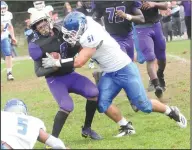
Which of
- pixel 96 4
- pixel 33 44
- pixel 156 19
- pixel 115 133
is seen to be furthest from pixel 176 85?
pixel 33 44

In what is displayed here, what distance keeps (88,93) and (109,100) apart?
240 millimetres

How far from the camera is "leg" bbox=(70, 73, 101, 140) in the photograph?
5594 millimetres

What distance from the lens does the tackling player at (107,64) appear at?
5.32 meters

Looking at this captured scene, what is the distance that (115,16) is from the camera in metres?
7.22

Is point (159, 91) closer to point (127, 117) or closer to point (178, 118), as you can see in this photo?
point (127, 117)

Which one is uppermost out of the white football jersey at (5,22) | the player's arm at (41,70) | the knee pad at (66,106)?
the player's arm at (41,70)

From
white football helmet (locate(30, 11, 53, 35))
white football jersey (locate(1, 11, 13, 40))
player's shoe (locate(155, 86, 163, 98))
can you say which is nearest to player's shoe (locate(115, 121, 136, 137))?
white football helmet (locate(30, 11, 53, 35))

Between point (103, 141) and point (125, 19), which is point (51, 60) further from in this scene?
point (125, 19)

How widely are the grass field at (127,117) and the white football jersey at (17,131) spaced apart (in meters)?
1.33

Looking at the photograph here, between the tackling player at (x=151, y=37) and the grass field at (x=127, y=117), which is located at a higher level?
the tackling player at (x=151, y=37)

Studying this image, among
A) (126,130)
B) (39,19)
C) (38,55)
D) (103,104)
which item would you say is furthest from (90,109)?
(39,19)

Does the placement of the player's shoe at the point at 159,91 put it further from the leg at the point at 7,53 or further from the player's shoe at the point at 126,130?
the leg at the point at 7,53

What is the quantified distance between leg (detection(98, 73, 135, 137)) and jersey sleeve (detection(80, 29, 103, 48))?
537 mm

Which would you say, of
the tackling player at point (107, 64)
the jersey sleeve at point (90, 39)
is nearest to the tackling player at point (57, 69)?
the tackling player at point (107, 64)
